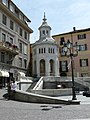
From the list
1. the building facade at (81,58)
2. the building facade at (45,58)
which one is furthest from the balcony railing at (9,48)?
the building facade at (81,58)

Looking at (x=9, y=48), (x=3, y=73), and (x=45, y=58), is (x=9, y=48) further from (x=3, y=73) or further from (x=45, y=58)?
(x=45, y=58)

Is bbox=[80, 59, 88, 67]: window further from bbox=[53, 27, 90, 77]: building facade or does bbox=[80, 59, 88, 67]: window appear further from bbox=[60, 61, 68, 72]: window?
bbox=[60, 61, 68, 72]: window

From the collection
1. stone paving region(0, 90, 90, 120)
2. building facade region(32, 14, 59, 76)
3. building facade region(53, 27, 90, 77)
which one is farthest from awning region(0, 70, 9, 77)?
building facade region(53, 27, 90, 77)

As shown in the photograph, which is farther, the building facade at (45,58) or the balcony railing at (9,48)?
the building facade at (45,58)

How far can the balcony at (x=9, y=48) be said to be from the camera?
114 feet

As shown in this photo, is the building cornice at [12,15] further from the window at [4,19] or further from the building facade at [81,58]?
the building facade at [81,58]

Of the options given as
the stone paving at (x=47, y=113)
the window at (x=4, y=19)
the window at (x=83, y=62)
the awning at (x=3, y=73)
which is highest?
the window at (x=4, y=19)

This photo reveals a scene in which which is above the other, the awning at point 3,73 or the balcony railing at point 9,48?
the balcony railing at point 9,48

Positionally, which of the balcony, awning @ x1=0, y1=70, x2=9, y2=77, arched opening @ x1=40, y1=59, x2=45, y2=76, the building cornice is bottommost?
awning @ x1=0, y1=70, x2=9, y2=77

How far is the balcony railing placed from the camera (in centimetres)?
3488

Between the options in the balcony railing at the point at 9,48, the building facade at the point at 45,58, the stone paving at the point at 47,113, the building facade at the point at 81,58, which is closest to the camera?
the stone paving at the point at 47,113

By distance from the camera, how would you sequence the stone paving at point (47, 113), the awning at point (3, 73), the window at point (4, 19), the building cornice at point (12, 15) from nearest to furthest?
the stone paving at point (47, 113)
the awning at point (3, 73)
the building cornice at point (12, 15)
the window at point (4, 19)

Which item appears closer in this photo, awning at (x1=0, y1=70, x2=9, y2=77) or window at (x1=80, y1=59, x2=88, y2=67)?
awning at (x1=0, y1=70, x2=9, y2=77)

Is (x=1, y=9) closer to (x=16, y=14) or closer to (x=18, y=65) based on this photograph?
(x=16, y=14)
